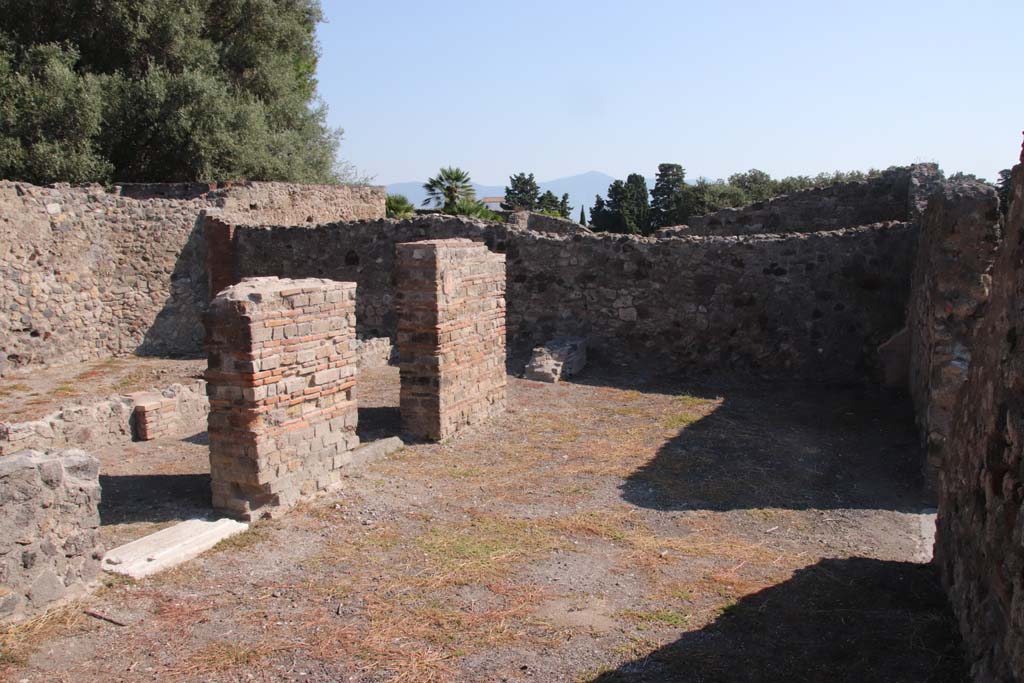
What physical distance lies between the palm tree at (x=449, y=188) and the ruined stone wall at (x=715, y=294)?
19188 mm

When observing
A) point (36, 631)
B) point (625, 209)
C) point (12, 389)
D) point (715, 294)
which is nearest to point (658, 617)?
point (36, 631)

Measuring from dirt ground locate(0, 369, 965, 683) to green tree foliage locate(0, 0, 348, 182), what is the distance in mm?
12676

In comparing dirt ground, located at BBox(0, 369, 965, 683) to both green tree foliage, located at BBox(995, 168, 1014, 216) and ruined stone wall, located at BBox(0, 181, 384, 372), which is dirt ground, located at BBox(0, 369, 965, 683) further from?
ruined stone wall, located at BBox(0, 181, 384, 372)

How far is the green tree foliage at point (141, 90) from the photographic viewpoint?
1859cm

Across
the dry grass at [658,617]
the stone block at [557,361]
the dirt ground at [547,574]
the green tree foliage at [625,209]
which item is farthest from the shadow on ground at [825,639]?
the green tree foliage at [625,209]

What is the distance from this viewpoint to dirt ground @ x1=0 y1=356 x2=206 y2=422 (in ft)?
37.5

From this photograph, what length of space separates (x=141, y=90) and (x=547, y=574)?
18.2 m

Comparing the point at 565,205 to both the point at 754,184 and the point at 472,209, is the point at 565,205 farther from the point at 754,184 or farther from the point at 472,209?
the point at 472,209

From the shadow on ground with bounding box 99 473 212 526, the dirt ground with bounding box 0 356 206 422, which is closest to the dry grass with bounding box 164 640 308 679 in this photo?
the shadow on ground with bounding box 99 473 212 526

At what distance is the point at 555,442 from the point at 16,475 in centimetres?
571

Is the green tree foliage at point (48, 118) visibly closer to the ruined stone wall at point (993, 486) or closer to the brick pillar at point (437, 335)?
the brick pillar at point (437, 335)

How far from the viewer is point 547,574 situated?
6.11 metres

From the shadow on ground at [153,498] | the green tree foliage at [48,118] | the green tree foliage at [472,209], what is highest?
the green tree foliage at [48,118]

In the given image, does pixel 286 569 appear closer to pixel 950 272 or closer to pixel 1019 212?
pixel 1019 212
